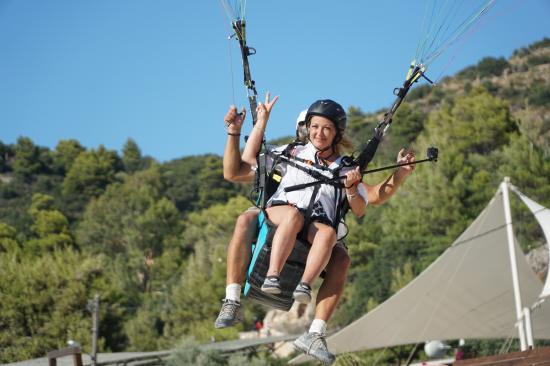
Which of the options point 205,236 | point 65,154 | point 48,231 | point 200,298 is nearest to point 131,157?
point 65,154

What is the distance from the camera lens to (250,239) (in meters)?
6.20

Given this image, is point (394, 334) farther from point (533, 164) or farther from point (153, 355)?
point (533, 164)

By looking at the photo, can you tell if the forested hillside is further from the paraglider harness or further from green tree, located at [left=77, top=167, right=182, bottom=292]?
the paraglider harness

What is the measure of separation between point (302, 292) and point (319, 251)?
32 cm

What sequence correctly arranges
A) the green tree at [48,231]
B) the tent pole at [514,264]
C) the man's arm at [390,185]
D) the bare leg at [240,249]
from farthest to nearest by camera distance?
the green tree at [48,231] < the tent pole at [514,264] < the man's arm at [390,185] < the bare leg at [240,249]

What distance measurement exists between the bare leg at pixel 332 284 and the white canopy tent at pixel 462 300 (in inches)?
447

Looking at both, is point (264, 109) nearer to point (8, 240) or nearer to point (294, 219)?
point (294, 219)

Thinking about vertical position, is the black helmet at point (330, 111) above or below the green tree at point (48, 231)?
below

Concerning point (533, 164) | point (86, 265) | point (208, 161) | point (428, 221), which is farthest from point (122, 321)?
point (208, 161)

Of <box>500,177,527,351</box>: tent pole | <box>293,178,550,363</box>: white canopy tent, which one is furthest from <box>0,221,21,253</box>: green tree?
<box>500,177,527,351</box>: tent pole

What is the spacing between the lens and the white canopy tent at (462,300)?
1759cm

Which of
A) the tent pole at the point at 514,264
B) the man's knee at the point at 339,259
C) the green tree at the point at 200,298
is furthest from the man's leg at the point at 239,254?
the green tree at the point at 200,298

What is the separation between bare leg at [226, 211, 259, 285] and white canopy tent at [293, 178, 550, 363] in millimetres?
11513

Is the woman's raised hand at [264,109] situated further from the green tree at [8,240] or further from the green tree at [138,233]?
the green tree at [138,233]
